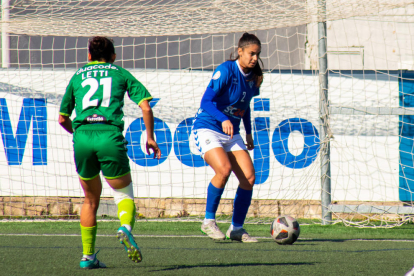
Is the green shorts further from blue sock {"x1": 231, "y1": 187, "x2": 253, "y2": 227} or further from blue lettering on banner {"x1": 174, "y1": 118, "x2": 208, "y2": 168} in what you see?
blue lettering on banner {"x1": 174, "y1": 118, "x2": 208, "y2": 168}

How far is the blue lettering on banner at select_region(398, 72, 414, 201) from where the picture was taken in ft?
22.4

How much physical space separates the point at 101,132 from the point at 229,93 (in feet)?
5.74

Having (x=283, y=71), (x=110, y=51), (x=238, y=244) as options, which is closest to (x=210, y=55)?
(x=283, y=71)

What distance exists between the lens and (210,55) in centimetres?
980

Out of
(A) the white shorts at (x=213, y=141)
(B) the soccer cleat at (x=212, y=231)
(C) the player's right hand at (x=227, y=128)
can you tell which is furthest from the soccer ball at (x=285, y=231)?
(C) the player's right hand at (x=227, y=128)

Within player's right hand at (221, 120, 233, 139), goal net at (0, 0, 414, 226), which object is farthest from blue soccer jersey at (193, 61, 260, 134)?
goal net at (0, 0, 414, 226)

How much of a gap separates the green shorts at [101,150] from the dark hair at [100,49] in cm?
51

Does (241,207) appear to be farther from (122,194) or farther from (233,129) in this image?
(122,194)

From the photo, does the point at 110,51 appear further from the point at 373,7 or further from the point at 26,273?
the point at 373,7

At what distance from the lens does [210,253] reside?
163 inches

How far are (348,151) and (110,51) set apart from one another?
433cm

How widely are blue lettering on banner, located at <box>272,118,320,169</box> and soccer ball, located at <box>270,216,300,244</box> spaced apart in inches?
99.5

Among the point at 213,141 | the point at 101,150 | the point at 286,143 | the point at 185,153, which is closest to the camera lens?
the point at 101,150

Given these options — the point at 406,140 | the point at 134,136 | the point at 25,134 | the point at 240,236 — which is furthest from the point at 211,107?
the point at 25,134
